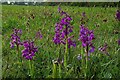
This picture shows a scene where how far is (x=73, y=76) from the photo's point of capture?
3705 mm

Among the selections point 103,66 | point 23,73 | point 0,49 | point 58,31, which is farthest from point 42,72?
point 0,49

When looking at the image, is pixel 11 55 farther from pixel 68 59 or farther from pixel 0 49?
pixel 68 59

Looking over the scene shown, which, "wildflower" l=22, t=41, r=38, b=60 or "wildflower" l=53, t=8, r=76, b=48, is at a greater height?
"wildflower" l=53, t=8, r=76, b=48

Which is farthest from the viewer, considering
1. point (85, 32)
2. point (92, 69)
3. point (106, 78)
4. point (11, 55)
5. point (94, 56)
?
point (11, 55)

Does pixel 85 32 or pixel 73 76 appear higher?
pixel 85 32

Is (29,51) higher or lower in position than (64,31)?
lower

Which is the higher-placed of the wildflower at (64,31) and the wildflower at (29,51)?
the wildflower at (64,31)

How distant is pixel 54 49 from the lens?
4816mm

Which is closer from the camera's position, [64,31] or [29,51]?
[29,51]

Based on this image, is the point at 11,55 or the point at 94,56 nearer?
the point at 94,56

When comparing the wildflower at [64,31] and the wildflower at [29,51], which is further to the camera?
the wildflower at [64,31]

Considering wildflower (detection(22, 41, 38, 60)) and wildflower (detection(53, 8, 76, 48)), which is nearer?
wildflower (detection(22, 41, 38, 60))

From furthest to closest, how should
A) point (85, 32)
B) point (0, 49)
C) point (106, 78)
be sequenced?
1. point (0, 49)
2. point (106, 78)
3. point (85, 32)

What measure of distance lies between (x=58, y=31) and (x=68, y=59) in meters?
0.47
